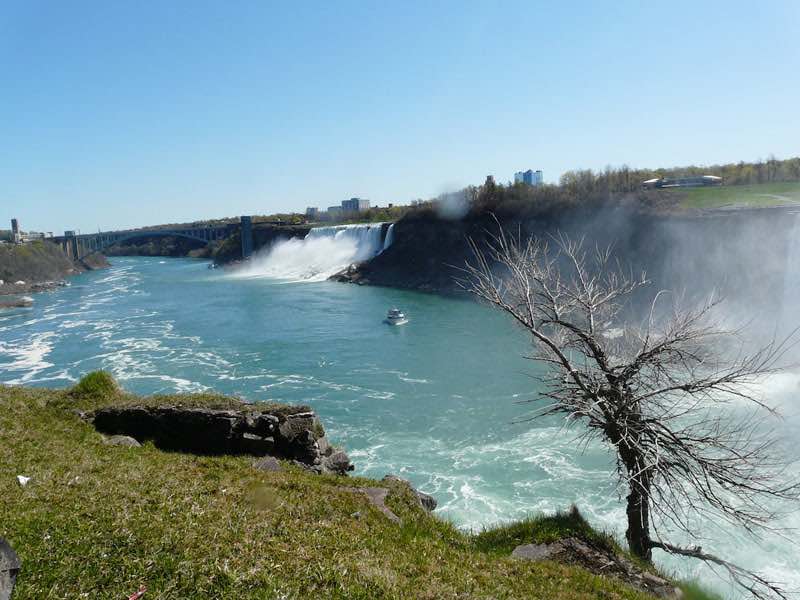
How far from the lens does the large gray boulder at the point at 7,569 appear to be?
3507mm

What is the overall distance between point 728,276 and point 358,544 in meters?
36.6

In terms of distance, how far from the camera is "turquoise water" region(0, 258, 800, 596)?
14641mm

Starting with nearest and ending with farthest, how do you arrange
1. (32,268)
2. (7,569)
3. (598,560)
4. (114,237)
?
(7,569) < (598,560) < (32,268) < (114,237)

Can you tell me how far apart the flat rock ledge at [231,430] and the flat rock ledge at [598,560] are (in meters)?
4.30

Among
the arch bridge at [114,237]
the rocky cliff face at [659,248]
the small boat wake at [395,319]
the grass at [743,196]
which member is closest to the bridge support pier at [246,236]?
the arch bridge at [114,237]

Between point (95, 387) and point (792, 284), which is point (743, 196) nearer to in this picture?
point (792, 284)

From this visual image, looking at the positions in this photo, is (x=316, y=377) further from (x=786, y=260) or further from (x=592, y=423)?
(x=786, y=260)

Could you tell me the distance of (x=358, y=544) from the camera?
218 inches

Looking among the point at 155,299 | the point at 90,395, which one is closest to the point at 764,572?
the point at 90,395

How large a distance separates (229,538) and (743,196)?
50.6 meters

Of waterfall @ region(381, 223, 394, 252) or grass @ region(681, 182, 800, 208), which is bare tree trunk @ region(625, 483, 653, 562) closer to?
grass @ region(681, 182, 800, 208)

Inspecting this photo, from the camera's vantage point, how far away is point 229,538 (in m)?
5.11

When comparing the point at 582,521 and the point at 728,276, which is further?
the point at 728,276

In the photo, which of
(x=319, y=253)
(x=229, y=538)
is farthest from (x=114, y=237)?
(x=229, y=538)
